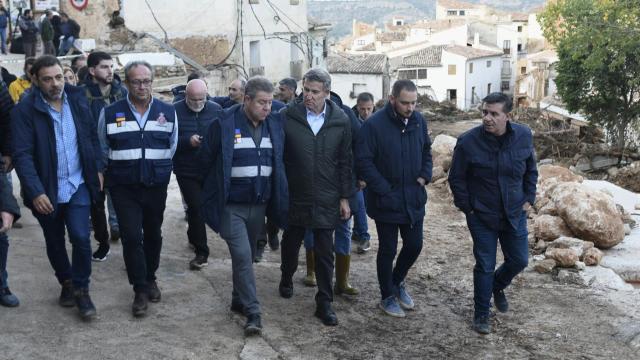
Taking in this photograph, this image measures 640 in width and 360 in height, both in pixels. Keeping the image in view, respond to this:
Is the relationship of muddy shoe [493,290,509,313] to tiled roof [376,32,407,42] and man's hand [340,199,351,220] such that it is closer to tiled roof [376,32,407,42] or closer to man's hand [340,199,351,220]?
man's hand [340,199,351,220]

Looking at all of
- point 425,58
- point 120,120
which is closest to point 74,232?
point 120,120

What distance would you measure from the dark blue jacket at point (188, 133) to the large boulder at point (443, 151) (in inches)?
216

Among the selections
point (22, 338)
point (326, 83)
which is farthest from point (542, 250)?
point (22, 338)

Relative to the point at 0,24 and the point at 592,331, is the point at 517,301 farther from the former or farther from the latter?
the point at 0,24

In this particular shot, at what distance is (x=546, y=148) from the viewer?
71.2 feet

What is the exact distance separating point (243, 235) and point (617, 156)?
63.8 ft

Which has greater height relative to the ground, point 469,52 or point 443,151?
point 469,52

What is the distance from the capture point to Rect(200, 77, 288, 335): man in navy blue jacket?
5086 millimetres

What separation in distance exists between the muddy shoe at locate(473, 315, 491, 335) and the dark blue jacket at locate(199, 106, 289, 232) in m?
1.73

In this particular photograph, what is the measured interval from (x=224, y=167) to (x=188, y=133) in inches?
70.9

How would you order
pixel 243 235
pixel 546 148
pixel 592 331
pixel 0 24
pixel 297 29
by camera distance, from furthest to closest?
pixel 297 29 → pixel 546 148 → pixel 0 24 → pixel 592 331 → pixel 243 235

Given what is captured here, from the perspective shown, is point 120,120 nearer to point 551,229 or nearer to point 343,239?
point 343,239

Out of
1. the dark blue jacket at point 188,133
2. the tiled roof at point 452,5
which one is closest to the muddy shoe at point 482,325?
the dark blue jacket at point 188,133

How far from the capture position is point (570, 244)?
7410 mm
